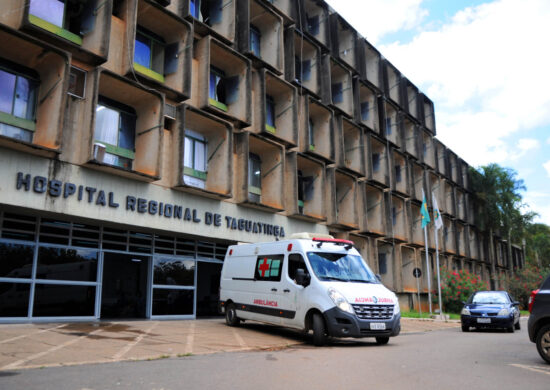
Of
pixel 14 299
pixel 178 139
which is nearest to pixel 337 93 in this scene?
pixel 178 139

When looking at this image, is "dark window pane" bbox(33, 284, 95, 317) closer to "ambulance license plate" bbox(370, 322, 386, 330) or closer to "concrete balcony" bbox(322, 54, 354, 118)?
"ambulance license plate" bbox(370, 322, 386, 330)

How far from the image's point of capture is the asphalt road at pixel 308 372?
592 centimetres

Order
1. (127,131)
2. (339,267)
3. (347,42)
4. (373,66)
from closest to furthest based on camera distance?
(339,267)
(127,131)
(347,42)
(373,66)

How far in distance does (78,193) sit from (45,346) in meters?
6.02

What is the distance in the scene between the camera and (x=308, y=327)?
1101 cm

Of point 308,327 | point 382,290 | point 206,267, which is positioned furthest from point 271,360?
point 206,267

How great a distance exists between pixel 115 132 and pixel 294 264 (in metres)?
8.55

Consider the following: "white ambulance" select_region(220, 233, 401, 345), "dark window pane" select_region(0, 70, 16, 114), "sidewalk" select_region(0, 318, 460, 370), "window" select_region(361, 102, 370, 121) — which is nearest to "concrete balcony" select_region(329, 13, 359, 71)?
"window" select_region(361, 102, 370, 121)

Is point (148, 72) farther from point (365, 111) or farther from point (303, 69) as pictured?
point (365, 111)

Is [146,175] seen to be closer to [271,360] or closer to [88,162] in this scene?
[88,162]

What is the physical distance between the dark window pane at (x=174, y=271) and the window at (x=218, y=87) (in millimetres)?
7000

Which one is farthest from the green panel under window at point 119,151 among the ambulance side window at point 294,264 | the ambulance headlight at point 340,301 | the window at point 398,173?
the window at point 398,173

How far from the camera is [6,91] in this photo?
536 inches

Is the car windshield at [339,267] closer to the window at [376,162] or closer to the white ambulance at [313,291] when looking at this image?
the white ambulance at [313,291]
